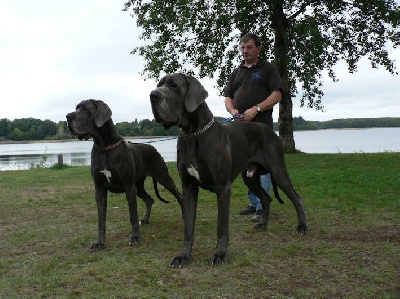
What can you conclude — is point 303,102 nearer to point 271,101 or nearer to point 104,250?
point 271,101

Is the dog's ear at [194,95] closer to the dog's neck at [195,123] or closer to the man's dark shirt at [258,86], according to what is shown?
the dog's neck at [195,123]

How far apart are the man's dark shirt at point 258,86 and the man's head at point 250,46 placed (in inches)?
5.3

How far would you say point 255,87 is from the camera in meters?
5.82

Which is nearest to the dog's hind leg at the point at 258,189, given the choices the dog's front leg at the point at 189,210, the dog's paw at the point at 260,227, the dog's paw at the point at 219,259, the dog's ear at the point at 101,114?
the dog's paw at the point at 260,227

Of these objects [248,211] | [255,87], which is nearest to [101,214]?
[248,211]

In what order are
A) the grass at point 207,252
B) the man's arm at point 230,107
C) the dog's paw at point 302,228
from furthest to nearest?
1. the man's arm at point 230,107
2. the dog's paw at point 302,228
3. the grass at point 207,252

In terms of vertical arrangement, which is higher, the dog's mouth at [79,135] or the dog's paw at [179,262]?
the dog's mouth at [79,135]

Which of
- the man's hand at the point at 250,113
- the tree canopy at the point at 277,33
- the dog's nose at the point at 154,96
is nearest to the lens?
the dog's nose at the point at 154,96

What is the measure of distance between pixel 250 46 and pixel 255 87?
1.78 ft

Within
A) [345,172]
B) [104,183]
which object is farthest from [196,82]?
[345,172]

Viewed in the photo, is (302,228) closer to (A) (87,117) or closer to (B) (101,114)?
(B) (101,114)

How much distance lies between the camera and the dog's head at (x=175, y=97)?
374cm

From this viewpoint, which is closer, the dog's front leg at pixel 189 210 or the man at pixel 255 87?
the dog's front leg at pixel 189 210

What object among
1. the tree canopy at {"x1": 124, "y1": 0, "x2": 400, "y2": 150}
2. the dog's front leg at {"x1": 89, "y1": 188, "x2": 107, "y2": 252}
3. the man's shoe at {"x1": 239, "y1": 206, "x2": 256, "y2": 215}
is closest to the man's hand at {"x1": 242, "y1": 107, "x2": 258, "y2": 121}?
the man's shoe at {"x1": 239, "y1": 206, "x2": 256, "y2": 215}
